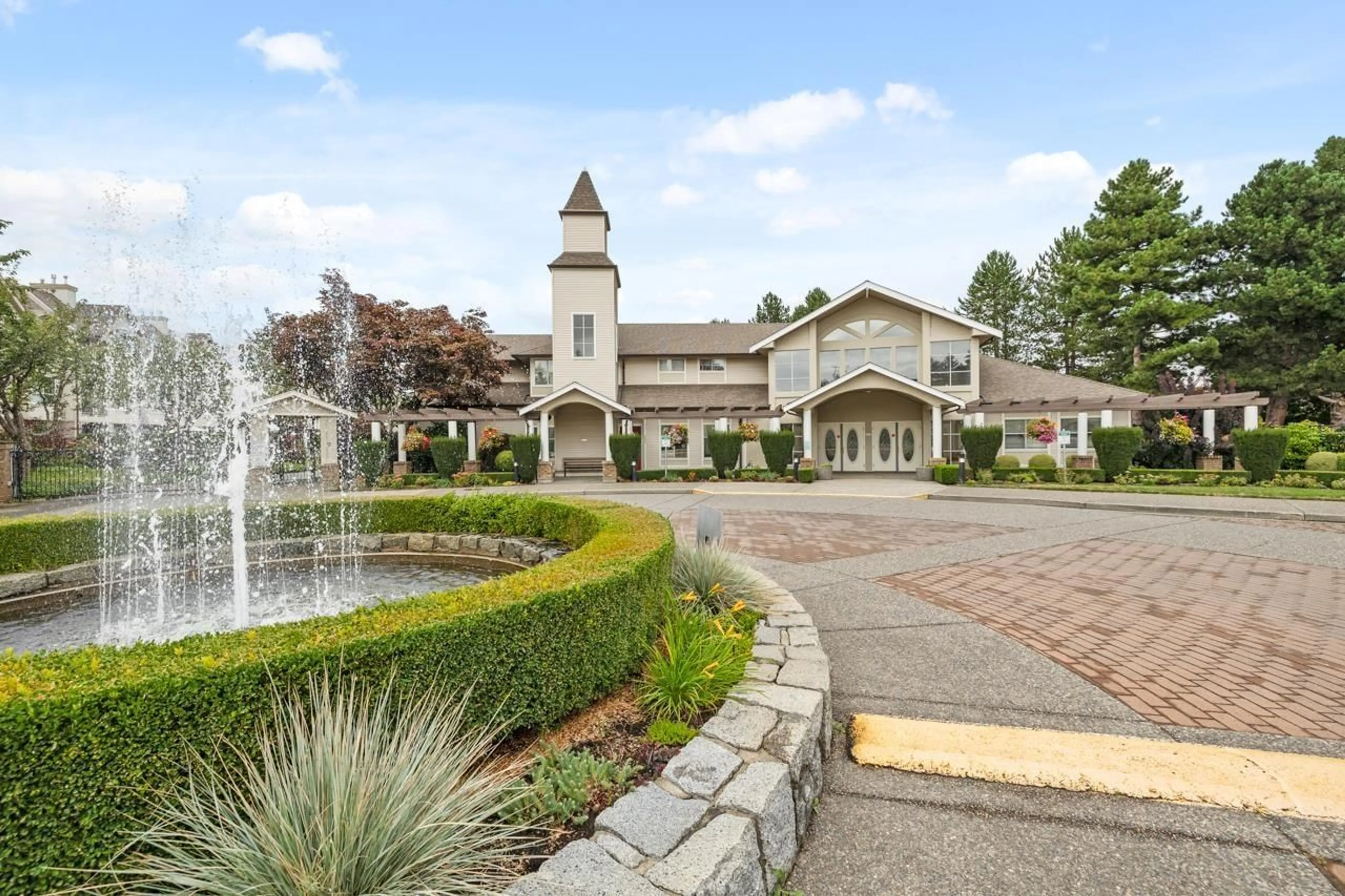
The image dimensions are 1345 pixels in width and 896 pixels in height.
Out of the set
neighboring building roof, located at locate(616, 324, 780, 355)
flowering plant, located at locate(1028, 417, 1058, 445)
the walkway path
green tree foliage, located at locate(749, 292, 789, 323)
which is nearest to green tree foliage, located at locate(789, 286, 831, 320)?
green tree foliage, located at locate(749, 292, 789, 323)

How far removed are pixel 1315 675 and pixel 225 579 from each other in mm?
10544

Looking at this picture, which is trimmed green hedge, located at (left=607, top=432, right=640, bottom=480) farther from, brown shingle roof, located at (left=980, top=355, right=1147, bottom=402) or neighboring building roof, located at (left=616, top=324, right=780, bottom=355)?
brown shingle roof, located at (left=980, top=355, right=1147, bottom=402)

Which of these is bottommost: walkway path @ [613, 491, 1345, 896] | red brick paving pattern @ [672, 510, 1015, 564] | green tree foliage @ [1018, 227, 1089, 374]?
walkway path @ [613, 491, 1345, 896]

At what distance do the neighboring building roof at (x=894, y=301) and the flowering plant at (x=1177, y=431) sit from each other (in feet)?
21.0

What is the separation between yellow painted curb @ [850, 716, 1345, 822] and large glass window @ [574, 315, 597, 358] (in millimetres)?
24330

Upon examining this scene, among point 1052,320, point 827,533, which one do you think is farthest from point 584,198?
point 1052,320

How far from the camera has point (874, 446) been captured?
25719 mm

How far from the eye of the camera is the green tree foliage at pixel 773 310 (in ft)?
176

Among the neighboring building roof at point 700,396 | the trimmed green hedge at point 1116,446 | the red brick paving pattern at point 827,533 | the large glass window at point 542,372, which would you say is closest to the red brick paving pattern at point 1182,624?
the red brick paving pattern at point 827,533

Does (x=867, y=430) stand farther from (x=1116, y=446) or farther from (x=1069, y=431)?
(x=1116, y=446)

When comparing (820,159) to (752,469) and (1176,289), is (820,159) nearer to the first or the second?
(752,469)

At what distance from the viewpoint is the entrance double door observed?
25203 millimetres

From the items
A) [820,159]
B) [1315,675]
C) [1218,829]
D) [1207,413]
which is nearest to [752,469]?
[820,159]

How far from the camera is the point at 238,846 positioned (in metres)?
1.67
